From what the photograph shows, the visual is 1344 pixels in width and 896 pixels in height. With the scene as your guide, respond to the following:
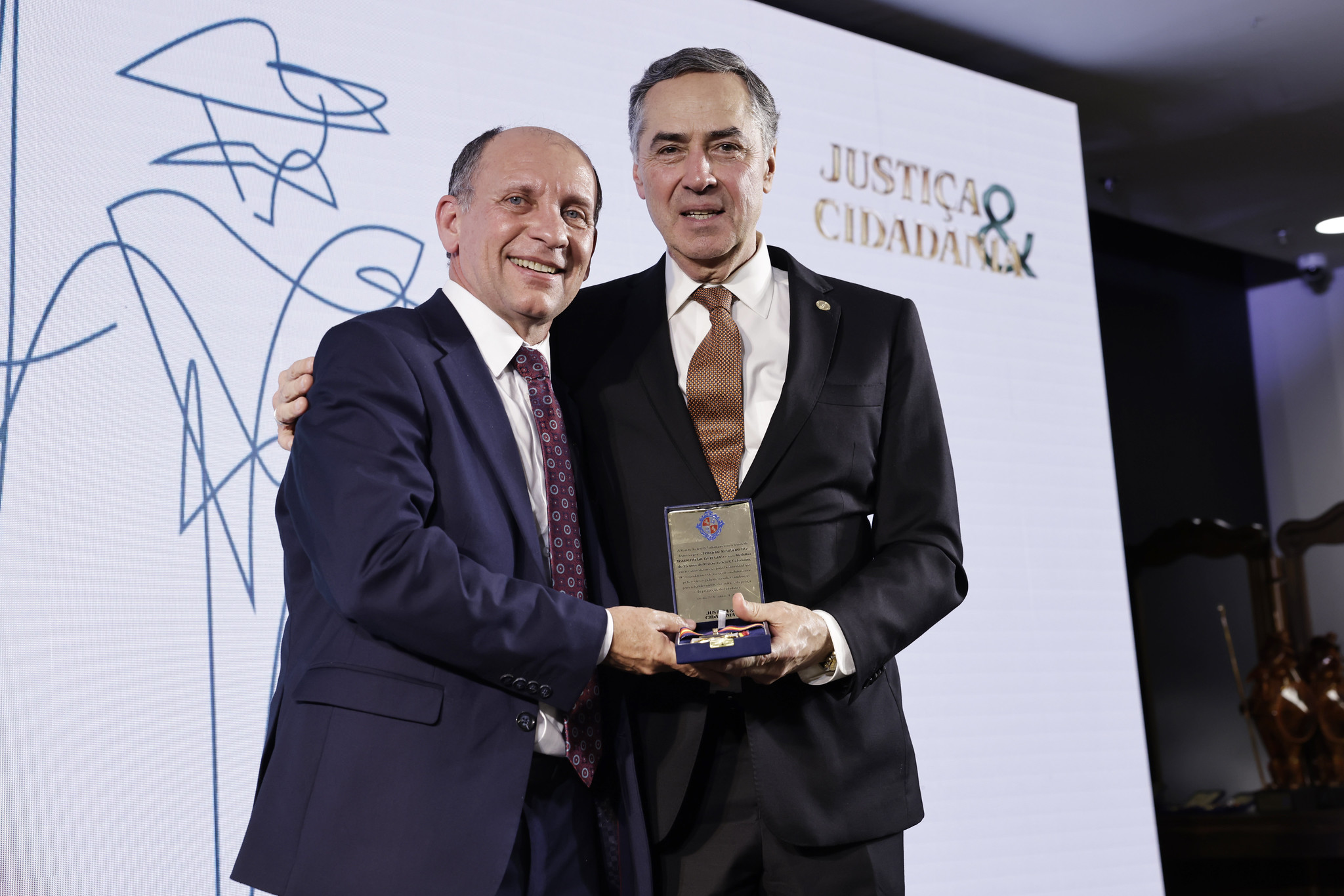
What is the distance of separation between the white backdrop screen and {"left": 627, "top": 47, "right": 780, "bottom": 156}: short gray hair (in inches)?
50.5

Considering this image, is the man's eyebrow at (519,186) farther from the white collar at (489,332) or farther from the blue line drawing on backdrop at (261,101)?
the blue line drawing on backdrop at (261,101)

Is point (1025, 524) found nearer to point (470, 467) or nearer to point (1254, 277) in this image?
point (470, 467)

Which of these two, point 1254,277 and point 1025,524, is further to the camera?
Result: point 1254,277

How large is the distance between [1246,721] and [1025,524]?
286 centimetres

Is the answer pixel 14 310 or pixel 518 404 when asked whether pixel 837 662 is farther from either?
pixel 14 310

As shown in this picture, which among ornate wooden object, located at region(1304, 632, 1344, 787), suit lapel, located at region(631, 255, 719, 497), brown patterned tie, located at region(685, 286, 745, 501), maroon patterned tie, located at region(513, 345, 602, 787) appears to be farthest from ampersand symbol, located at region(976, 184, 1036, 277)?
maroon patterned tie, located at region(513, 345, 602, 787)

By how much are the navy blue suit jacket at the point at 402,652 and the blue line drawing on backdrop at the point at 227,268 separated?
125cm

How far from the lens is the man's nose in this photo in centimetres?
190

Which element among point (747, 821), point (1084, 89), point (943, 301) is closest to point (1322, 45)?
point (1084, 89)

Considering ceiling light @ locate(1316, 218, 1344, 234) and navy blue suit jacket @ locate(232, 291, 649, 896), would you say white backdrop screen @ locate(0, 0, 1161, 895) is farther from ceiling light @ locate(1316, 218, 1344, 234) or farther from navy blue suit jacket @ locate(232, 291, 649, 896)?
ceiling light @ locate(1316, 218, 1344, 234)

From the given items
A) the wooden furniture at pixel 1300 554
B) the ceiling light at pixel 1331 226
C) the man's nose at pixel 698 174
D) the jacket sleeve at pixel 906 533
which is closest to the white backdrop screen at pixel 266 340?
the man's nose at pixel 698 174

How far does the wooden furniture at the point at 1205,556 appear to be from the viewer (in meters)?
5.86

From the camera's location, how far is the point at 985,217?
14.4 ft

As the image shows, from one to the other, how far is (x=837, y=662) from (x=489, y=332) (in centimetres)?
68
